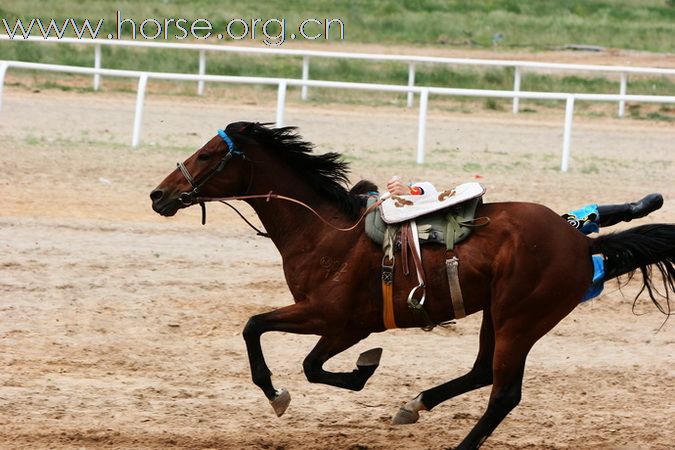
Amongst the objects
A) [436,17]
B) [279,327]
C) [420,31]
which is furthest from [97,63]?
[436,17]

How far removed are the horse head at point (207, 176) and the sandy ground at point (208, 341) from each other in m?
1.32

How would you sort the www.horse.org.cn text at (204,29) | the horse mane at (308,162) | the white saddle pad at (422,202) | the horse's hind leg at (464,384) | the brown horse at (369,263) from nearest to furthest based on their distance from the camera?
the brown horse at (369,263), the white saddle pad at (422,202), the horse mane at (308,162), the horse's hind leg at (464,384), the www.horse.org.cn text at (204,29)

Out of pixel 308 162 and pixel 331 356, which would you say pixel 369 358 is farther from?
pixel 308 162

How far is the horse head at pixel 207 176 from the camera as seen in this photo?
6.28m

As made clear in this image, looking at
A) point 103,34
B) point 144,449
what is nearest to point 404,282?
point 144,449

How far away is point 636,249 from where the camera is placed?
630 cm

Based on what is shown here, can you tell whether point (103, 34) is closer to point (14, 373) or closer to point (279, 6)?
point (279, 6)

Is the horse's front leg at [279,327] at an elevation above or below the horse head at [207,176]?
below

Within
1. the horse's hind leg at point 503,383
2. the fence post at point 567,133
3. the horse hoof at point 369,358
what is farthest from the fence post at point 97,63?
the horse's hind leg at point 503,383

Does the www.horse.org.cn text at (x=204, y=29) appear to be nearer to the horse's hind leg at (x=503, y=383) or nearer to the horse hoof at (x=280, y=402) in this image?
the horse hoof at (x=280, y=402)

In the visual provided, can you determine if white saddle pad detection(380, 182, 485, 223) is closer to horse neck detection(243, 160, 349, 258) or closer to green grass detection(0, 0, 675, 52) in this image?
horse neck detection(243, 160, 349, 258)

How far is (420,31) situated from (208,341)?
2605 cm

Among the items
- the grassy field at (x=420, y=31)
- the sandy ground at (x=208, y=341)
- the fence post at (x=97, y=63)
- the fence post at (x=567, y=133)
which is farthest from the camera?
the grassy field at (x=420, y=31)

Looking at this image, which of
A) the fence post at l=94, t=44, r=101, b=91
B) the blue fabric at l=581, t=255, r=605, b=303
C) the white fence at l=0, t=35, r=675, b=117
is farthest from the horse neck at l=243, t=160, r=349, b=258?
the fence post at l=94, t=44, r=101, b=91
